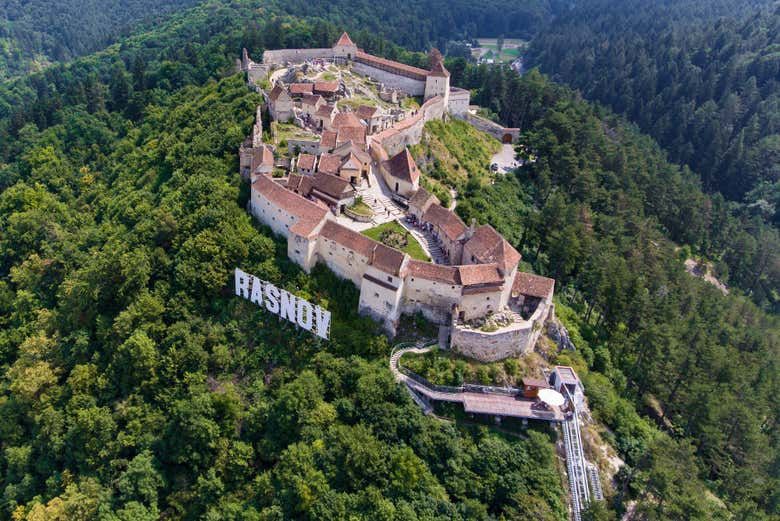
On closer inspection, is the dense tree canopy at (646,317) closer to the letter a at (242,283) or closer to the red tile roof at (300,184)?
the red tile roof at (300,184)

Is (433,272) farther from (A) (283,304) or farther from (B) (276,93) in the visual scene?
(B) (276,93)

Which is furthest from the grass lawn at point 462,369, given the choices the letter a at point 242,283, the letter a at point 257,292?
the letter a at point 242,283

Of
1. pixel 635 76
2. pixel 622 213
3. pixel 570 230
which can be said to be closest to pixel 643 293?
pixel 570 230

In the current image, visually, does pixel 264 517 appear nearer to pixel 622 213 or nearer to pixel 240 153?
pixel 240 153

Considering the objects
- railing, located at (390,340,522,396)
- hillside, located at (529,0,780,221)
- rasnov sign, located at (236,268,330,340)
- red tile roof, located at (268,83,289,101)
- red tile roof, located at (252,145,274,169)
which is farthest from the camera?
hillside, located at (529,0,780,221)

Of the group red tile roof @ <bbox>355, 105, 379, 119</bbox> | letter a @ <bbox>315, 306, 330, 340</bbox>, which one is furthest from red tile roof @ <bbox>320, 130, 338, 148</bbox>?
letter a @ <bbox>315, 306, 330, 340</bbox>

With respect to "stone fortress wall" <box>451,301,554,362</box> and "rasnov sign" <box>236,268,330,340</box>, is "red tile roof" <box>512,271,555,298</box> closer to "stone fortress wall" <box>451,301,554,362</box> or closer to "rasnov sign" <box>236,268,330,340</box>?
"stone fortress wall" <box>451,301,554,362</box>

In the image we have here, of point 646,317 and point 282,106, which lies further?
point 282,106

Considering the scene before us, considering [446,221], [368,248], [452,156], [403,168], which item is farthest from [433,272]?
[452,156]
